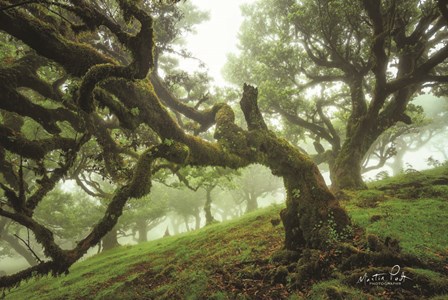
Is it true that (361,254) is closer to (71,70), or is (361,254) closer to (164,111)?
(164,111)

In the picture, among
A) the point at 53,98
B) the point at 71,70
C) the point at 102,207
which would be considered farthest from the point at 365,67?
the point at 102,207

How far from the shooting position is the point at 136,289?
819cm

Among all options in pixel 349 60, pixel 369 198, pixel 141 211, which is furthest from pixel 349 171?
pixel 141 211

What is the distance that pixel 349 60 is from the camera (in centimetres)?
1417

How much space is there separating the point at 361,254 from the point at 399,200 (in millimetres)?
5478

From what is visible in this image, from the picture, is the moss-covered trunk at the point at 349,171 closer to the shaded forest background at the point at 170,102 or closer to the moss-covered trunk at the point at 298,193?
the shaded forest background at the point at 170,102

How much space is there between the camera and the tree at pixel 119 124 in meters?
5.63

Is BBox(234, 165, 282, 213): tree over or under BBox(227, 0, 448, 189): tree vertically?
under

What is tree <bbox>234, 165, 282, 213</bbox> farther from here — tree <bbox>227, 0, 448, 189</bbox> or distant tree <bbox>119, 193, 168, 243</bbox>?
tree <bbox>227, 0, 448, 189</bbox>

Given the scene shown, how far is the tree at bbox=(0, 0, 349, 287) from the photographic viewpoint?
563 cm

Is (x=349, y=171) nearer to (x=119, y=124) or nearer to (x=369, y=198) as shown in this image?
(x=369, y=198)
